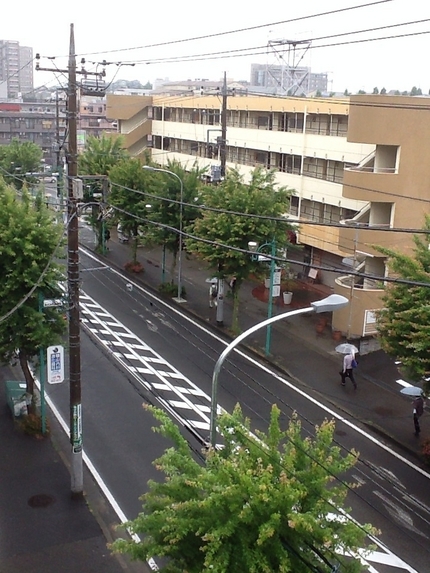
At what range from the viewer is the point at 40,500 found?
14953 millimetres

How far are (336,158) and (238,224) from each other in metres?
9.62

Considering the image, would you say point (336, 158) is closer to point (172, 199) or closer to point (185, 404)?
point (172, 199)

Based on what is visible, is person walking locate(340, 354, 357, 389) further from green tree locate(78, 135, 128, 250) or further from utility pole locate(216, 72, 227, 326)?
green tree locate(78, 135, 128, 250)

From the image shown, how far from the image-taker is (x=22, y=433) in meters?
18.1

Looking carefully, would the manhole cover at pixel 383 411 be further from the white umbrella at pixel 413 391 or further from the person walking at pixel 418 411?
the white umbrella at pixel 413 391

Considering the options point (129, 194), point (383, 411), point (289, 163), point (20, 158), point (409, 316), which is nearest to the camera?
point (409, 316)

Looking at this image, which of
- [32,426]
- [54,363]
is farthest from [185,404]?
[54,363]

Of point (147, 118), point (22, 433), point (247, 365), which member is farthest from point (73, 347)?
point (147, 118)

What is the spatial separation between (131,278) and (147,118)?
73.3 ft

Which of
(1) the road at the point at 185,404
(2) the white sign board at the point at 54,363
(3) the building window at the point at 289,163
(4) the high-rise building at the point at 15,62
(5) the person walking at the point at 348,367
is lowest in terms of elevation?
(1) the road at the point at 185,404

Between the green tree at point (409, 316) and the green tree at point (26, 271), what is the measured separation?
8.32 metres

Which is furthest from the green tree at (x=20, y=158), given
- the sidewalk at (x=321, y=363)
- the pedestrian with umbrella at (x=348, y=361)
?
the pedestrian with umbrella at (x=348, y=361)

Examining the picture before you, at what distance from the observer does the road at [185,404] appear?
14938 millimetres

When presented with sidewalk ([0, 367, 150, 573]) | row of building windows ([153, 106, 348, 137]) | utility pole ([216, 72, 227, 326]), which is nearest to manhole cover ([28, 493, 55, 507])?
sidewalk ([0, 367, 150, 573])
